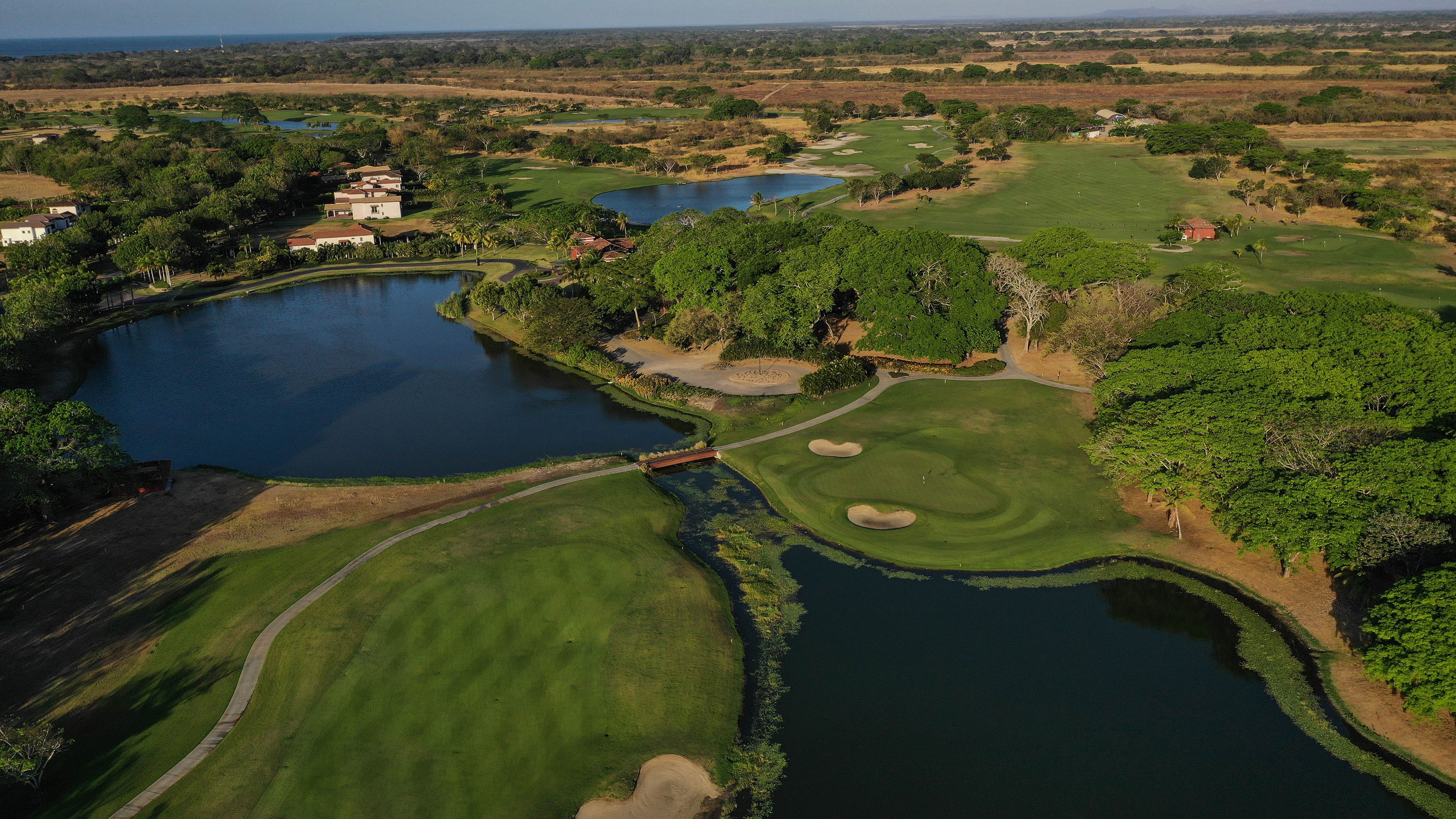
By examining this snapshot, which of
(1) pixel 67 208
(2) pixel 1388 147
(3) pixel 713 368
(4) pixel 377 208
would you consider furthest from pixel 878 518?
(2) pixel 1388 147

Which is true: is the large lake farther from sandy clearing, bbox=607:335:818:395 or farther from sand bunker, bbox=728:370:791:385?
sand bunker, bbox=728:370:791:385

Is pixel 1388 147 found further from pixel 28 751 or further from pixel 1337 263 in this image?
pixel 28 751

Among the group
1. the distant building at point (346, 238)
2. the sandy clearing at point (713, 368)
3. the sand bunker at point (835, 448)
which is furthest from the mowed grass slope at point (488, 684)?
the distant building at point (346, 238)

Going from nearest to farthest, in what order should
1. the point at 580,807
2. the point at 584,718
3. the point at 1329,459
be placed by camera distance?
the point at 580,807
the point at 584,718
the point at 1329,459

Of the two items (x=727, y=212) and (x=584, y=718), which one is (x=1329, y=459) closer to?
(x=584, y=718)

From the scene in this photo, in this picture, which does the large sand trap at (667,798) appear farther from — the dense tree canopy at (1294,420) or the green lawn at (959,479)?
the dense tree canopy at (1294,420)

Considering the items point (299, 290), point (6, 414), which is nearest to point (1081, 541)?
point (6, 414)

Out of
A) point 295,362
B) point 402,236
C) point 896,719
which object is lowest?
point 896,719
